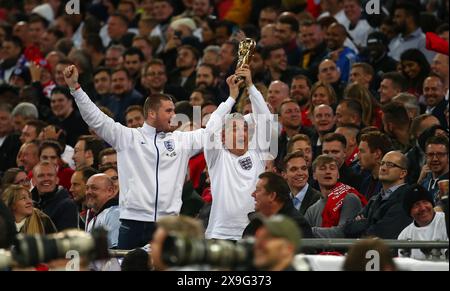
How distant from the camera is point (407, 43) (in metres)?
15.9

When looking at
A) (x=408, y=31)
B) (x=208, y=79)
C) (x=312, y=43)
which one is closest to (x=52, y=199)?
(x=208, y=79)

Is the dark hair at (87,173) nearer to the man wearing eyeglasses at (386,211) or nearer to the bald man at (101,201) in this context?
the bald man at (101,201)

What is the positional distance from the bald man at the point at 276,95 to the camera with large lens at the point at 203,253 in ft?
24.9

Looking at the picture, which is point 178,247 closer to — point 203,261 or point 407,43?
point 203,261

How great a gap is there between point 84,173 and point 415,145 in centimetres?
311

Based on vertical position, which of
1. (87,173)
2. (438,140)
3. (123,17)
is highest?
(123,17)

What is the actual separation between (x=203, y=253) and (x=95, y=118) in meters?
4.73

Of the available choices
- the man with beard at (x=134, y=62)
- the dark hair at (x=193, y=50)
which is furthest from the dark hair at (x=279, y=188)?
the man with beard at (x=134, y=62)

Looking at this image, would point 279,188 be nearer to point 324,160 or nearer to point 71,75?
point 324,160

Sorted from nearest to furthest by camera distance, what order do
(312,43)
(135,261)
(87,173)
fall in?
(135,261), (87,173), (312,43)

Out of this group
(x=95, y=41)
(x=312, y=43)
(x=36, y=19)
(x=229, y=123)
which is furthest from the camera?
(x=36, y=19)

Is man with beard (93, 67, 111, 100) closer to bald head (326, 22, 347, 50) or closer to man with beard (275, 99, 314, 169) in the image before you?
bald head (326, 22, 347, 50)

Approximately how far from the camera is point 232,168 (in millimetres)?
11352
